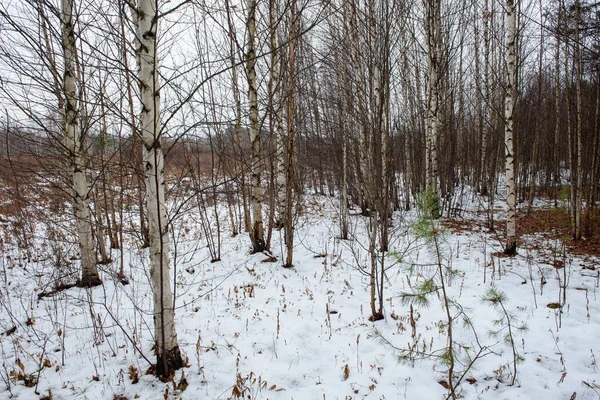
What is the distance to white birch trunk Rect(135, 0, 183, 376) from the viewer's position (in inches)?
95.3

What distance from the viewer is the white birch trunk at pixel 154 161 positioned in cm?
242

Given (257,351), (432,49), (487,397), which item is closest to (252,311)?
(257,351)

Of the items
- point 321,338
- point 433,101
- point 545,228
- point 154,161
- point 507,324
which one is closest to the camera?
point 154,161

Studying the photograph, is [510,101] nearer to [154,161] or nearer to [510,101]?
[510,101]

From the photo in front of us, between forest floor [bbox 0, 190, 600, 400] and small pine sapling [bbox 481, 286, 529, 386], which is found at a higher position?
→ small pine sapling [bbox 481, 286, 529, 386]

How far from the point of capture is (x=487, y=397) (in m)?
2.62

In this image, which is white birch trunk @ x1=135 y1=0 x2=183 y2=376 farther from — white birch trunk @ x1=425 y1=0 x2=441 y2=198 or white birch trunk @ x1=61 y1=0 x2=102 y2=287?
white birch trunk @ x1=425 y1=0 x2=441 y2=198

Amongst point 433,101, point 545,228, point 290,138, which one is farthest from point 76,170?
point 545,228

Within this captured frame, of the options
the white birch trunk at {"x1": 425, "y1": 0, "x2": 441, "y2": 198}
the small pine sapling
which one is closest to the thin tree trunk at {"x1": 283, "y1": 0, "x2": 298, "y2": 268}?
the small pine sapling

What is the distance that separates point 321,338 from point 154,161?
2.73 meters

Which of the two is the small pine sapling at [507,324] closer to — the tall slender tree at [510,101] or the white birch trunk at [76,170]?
the tall slender tree at [510,101]

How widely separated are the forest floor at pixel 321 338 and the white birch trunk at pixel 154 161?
0.26 metres

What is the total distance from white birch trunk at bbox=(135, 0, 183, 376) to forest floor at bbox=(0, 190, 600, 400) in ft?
0.87

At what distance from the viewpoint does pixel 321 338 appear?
3.69 m
